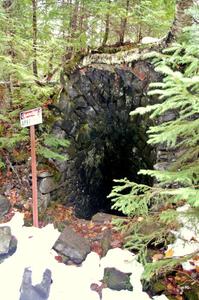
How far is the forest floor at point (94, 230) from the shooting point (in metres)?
3.96

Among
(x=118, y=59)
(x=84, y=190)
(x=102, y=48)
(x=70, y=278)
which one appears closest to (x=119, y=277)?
(x=70, y=278)

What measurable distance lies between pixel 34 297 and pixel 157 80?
4.11m

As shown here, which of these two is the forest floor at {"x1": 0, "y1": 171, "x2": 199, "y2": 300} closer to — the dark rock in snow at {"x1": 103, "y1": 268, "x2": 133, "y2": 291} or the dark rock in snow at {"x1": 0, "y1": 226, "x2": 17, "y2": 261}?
the dark rock in snow at {"x1": 103, "y1": 268, "x2": 133, "y2": 291}

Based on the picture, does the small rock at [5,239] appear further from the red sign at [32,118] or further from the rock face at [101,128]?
the rock face at [101,128]

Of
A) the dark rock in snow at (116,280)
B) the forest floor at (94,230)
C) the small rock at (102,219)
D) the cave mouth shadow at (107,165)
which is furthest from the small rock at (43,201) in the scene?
the dark rock in snow at (116,280)

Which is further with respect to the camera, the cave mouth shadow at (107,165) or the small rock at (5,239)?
the cave mouth shadow at (107,165)


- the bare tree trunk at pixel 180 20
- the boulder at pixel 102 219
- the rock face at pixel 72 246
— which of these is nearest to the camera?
the rock face at pixel 72 246

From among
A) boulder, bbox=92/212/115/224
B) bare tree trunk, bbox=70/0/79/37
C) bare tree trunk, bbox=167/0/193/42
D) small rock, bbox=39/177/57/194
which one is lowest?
boulder, bbox=92/212/115/224

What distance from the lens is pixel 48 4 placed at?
7.46 m

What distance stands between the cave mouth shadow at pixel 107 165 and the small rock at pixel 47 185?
0.77 metres

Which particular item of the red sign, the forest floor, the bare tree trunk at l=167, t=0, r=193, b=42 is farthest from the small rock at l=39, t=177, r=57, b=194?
the bare tree trunk at l=167, t=0, r=193, b=42

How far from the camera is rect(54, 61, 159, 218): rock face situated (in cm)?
647

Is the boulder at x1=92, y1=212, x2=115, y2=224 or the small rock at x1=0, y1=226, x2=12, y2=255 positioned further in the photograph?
the boulder at x1=92, y1=212, x2=115, y2=224

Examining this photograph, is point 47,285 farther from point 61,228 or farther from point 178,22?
point 178,22
